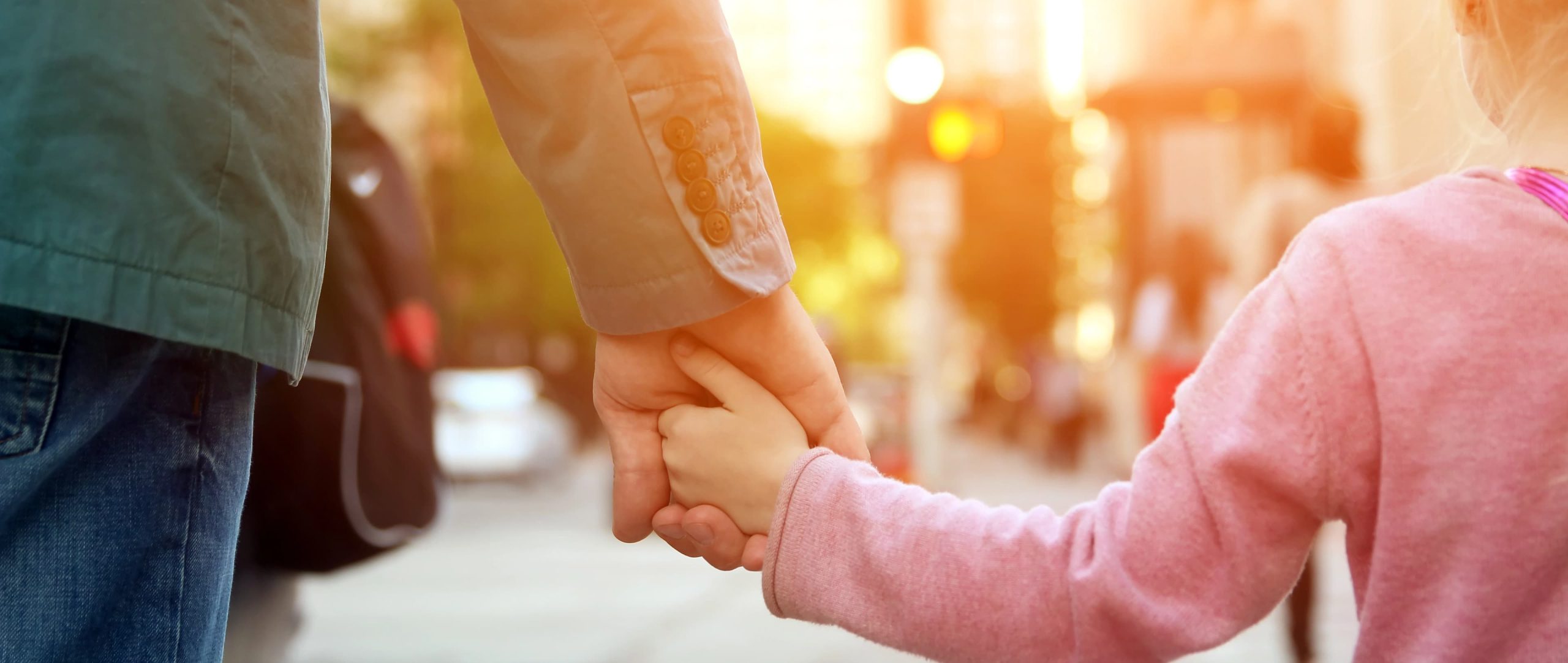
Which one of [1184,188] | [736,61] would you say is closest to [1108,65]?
[1184,188]

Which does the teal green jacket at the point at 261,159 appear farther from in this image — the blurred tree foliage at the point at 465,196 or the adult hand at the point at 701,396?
the blurred tree foliage at the point at 465,196

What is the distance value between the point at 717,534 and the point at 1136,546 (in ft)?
→ 1.80

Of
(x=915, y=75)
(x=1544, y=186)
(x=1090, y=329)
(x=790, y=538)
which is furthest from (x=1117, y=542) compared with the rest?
(x=1090, y=329)

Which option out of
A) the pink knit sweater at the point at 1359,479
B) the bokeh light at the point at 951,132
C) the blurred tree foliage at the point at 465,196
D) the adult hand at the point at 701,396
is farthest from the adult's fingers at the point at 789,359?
the blurred tree foliage at the point at 465,196

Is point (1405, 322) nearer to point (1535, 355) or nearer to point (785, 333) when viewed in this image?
point (1535, 355)

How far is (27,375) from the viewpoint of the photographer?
1065 millimetres

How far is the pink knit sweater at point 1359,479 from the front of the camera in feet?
3.39

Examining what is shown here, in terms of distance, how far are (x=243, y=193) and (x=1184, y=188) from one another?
46.5ft

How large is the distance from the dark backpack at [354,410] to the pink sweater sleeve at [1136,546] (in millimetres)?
1330

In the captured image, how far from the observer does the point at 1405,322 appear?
1060mm

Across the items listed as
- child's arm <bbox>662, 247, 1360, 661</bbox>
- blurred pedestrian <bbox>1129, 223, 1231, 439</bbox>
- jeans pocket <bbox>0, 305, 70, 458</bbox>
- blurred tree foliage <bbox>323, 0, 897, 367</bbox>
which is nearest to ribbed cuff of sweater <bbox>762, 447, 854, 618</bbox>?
child's arm <bbox>662, 247, 1360, 661</bbox>

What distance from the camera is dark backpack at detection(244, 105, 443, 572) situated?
233cm

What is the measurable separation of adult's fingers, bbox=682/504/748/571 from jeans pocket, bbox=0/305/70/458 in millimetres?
694

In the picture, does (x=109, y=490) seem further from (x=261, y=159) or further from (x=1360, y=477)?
(x=1360, y=477)
